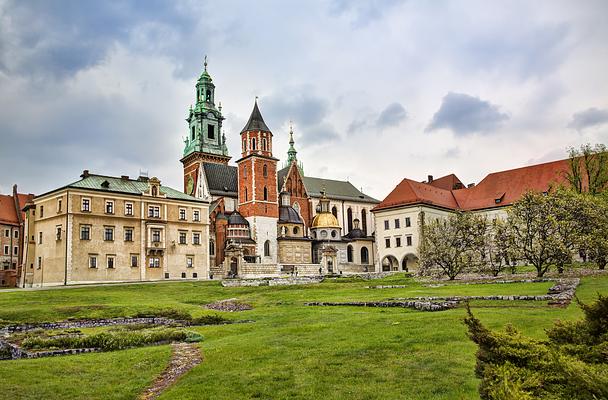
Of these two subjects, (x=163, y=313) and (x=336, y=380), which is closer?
(x=336, y=380)

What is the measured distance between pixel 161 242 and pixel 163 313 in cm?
3376

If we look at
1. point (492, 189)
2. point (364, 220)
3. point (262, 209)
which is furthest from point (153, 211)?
point (364, 220)

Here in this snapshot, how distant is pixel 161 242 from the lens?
57469 millimetres

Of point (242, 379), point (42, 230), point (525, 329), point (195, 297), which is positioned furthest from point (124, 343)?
point (42, 230)

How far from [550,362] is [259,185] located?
229 ft

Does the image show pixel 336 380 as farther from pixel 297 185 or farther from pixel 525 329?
pixel 297 185

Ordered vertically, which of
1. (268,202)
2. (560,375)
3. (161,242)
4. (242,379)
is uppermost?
(268,202)

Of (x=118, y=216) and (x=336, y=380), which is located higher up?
(x=118, y=216)

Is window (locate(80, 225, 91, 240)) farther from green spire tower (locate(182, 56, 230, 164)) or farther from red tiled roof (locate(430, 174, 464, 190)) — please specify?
red tiled roof (locate(430, 174, 464, 190))

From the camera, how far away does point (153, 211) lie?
57.8m

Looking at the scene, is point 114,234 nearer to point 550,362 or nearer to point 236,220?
point 236,220

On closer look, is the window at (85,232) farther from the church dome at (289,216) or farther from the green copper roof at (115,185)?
the church dome at (289,216)

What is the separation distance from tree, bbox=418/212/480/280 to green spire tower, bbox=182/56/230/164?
180 ft

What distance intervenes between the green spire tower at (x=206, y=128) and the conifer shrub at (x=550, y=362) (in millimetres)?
85006
